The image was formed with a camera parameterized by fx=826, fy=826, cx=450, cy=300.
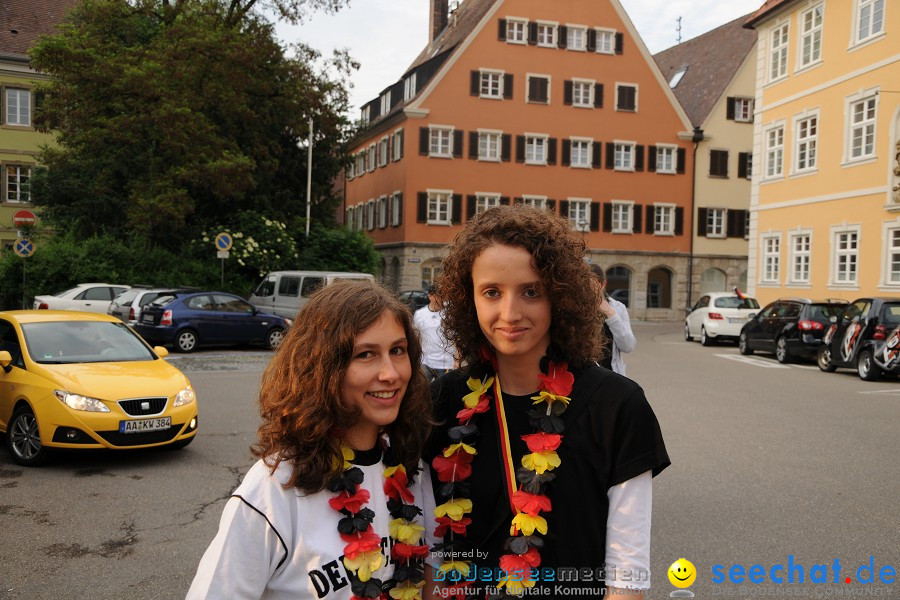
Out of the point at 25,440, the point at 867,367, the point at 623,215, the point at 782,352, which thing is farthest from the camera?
the point at 623,215

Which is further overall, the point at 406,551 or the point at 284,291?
Result: the point at 284,291

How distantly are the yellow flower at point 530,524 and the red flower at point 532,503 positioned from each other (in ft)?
0.05

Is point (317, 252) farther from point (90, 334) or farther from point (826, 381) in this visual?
point (90, 334)

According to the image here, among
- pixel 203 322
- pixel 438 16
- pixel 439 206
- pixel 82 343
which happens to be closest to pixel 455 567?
pixel 82 343

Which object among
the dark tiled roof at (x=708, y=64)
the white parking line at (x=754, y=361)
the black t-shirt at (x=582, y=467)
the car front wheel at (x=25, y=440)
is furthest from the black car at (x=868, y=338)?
the dark tiled roof at (x=708, y=64)

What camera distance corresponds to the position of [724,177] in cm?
4669

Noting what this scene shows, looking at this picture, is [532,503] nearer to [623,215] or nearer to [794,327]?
[794,327]

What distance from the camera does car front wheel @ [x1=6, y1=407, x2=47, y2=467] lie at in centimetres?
817

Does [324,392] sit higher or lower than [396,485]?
higher

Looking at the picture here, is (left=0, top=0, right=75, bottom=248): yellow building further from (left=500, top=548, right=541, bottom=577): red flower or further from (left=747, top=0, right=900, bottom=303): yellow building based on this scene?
(left=500, top=548, right=541, bottom=577): red flower

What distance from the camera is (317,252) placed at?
3328 centimetres

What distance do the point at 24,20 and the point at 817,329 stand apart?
148 feet

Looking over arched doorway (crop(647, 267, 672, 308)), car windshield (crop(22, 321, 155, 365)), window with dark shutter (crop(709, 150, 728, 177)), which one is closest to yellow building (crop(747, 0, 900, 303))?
window with dark shutter (crop(709, 150, 728, 177))

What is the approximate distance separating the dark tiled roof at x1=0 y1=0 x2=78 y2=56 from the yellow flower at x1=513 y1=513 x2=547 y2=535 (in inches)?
1965
